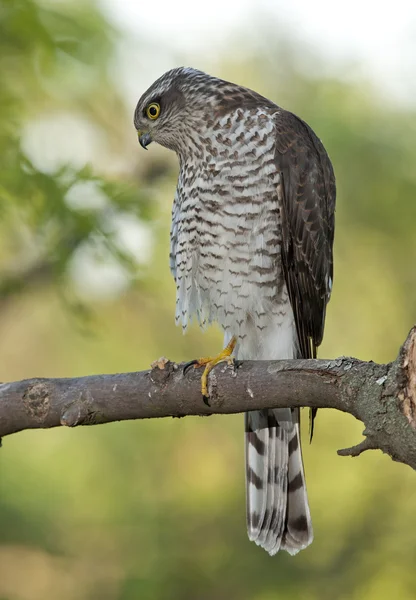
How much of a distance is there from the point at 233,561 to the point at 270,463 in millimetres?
2019

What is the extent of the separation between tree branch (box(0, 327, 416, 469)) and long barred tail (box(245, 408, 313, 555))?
118 cm

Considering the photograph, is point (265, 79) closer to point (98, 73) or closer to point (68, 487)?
point (98, 73)

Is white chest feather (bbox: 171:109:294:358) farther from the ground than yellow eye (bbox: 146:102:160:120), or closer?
closer

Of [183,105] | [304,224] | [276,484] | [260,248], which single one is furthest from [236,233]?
[276,484]

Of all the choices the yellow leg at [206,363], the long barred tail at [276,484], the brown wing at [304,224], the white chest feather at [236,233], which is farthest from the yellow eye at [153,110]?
the long barred tail at [276,484]

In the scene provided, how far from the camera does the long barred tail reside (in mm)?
4566

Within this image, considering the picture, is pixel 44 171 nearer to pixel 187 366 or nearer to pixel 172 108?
pixel 172 108

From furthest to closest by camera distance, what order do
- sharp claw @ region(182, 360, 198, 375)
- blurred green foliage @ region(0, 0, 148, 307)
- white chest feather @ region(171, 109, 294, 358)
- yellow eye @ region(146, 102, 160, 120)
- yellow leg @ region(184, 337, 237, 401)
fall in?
yellow eye @ region(146, 102, 160, 120) < blurred green foliage @ region(0, 0, 148, 307) < white chest feather @ region(171, 109, 294, 358) < sharp claw @ region(182, 360, 198, 375) < yellow leg @ region(184, 337, 237, 401)

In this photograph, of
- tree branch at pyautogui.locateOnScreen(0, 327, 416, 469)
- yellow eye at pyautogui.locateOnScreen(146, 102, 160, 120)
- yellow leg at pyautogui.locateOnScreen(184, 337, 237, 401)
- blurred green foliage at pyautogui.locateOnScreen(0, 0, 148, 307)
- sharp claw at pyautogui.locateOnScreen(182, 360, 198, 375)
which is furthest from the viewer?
yellow eye at pyautogui.locateOnScreen(146, 102, 160, 120)

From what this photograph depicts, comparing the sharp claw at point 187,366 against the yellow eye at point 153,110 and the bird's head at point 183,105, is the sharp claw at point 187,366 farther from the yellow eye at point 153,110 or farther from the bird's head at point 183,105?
the yellow eye at point 153,110

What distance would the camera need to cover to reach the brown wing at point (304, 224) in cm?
452

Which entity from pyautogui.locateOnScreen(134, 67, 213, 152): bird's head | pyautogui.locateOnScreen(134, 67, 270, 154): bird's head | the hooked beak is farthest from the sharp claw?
the hooked beak

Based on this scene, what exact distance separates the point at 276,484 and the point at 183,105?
2280mm

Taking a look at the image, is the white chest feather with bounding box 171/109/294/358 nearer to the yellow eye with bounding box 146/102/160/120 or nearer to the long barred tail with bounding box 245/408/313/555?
the long barred tail with bounding box 245/408/313/555
